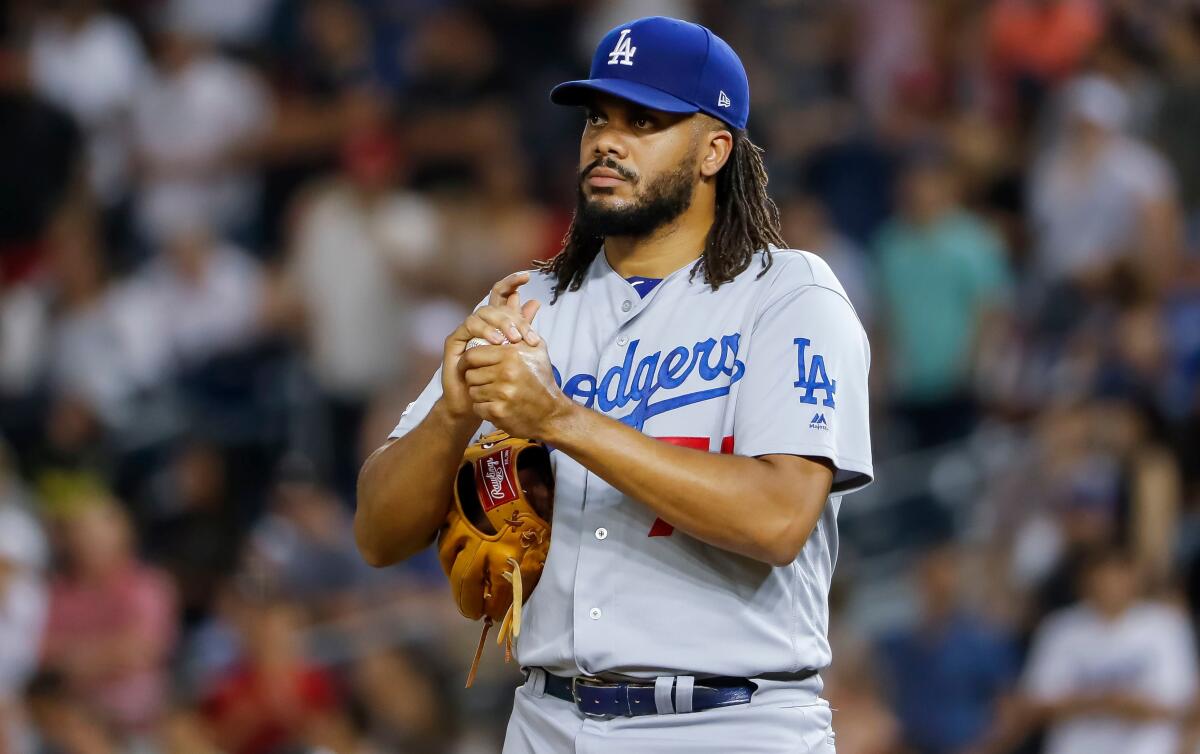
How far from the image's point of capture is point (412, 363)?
8.66 meters

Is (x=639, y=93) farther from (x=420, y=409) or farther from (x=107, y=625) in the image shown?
(x=107, y=625)

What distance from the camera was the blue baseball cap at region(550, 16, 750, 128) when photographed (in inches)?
131

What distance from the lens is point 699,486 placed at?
3010mm

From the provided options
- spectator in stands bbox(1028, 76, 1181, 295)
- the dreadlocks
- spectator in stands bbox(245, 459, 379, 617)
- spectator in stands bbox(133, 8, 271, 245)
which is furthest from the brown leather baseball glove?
spectator in stands bbox(133, 8, 271, 245)

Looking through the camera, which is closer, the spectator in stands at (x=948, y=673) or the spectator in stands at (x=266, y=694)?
the spectator in stands at (x=266, y=694)

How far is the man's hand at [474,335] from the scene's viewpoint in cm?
313

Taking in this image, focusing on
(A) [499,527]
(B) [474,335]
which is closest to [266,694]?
(A) [499,527]

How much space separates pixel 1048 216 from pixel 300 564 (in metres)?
4.06

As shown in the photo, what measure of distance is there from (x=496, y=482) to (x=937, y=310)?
19.3 feet

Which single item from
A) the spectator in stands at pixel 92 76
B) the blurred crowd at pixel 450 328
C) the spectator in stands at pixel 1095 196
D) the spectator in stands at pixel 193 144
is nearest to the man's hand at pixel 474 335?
the blurred crowd at pixel 450 328

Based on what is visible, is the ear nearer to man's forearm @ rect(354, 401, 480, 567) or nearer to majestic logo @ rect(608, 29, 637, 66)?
majestic logo @ rect(608, 29, 637, 66)

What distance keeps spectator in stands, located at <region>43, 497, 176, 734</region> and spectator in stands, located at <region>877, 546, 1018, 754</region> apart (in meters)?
3.05

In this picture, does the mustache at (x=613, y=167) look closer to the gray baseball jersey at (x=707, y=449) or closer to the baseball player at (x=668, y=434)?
the baseball player at (x=668, y=434)

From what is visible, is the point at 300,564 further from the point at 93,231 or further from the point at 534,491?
the point at 534,491
